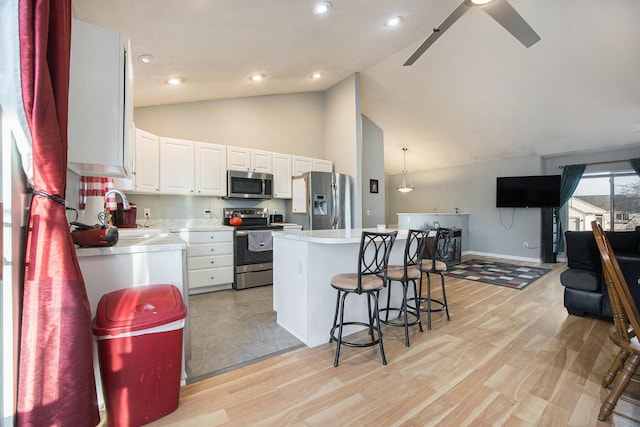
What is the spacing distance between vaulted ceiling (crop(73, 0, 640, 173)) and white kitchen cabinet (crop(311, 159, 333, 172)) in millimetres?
1372

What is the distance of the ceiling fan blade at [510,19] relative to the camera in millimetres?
2453

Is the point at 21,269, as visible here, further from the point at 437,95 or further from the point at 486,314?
the point at 437,95

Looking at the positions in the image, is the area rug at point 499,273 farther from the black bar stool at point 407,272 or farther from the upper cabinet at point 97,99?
the upper cabinet at point 97,99

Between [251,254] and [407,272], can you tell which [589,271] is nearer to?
[407,272]

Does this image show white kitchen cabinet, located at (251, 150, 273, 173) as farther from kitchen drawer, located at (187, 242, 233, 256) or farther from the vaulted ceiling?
kitchen drawer, located at (187, 242, 233, 256)

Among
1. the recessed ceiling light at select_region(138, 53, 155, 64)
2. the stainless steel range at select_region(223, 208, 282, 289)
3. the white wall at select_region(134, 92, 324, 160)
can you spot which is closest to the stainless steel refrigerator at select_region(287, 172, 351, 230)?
the stainless steel range at select_region(223, 208, 282, 289)

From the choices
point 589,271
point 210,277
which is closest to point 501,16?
point 589,271

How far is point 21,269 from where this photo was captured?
1.16m

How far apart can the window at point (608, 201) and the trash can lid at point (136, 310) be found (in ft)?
26.8

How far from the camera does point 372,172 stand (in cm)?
633

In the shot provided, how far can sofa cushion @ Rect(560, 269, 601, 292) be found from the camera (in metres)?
2.88

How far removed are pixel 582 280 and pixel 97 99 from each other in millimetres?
4409

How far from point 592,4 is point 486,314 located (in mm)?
3652

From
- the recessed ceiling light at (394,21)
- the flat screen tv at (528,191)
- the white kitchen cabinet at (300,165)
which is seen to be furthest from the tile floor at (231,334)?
the flat screen tv at (528,191)
